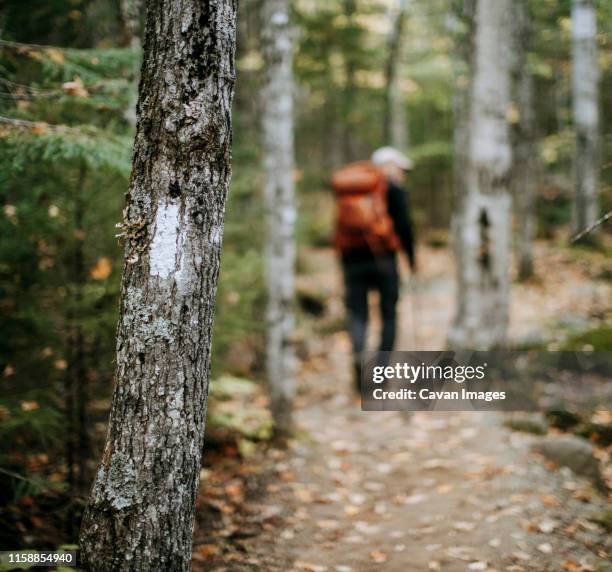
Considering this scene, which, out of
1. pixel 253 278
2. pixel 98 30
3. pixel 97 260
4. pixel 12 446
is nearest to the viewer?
pixel 12 446

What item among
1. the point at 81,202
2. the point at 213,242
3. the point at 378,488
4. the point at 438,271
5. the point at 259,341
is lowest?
the point at 378,488

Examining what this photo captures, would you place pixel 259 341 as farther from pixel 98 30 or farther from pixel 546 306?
pixel 546 306

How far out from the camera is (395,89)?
15.2 m

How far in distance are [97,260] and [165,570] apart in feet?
9.74

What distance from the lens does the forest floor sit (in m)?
3.62

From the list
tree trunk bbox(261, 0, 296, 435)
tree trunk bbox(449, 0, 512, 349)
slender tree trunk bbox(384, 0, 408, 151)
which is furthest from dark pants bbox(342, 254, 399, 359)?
slender tree trunk bbox(384, 0, 408, 151)

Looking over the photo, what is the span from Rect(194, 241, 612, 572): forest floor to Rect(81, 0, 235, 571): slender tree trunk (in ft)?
4.25

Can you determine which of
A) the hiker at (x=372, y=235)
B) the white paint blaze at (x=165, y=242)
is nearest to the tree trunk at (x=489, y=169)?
the hiker at (x=372, y=235)

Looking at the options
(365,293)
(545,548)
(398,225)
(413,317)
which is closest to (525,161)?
(413,317)

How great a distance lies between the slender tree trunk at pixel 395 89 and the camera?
45.1ft

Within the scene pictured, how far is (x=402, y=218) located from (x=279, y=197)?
5.93 ft

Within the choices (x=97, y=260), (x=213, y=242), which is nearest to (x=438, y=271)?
(x=97, y=260)

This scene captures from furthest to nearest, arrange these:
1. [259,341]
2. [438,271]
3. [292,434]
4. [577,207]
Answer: [438,271]
[577,207]
[259,341]
[292,434]

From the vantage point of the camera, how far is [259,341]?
837 centimetres
